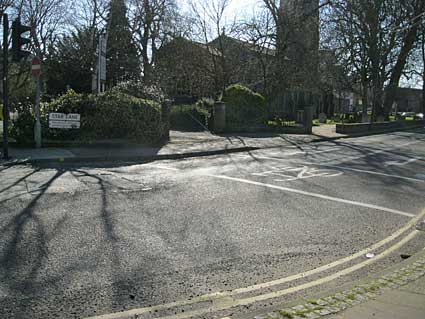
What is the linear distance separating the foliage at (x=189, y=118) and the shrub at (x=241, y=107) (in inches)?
66.5

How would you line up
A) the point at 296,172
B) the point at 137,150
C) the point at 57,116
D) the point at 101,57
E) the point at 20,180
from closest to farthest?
the point at 20,180, the point at 296,172, the point at 57,116, the point at 137,150, the point at 101,57

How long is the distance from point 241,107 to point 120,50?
12.3 meters

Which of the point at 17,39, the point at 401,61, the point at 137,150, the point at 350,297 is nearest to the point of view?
the point at 350,297

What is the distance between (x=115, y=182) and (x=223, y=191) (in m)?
2.39

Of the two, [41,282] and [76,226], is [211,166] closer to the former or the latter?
[76,226]

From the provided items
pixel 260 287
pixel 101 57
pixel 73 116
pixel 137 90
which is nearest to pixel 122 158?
pixel 73 116

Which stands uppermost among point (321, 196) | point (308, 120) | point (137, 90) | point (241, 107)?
point (137, 90)


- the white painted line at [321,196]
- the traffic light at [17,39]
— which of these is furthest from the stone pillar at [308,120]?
the traffic light at [17,39]

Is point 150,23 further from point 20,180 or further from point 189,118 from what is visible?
point 20,180

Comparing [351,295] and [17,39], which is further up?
[17,39]

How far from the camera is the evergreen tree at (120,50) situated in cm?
3041

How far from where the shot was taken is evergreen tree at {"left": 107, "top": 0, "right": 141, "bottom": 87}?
30.4 m

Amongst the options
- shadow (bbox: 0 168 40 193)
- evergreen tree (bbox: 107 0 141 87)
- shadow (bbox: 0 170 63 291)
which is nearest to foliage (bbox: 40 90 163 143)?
shadow (bbox: 0 168 40 193)

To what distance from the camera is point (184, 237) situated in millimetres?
5605
